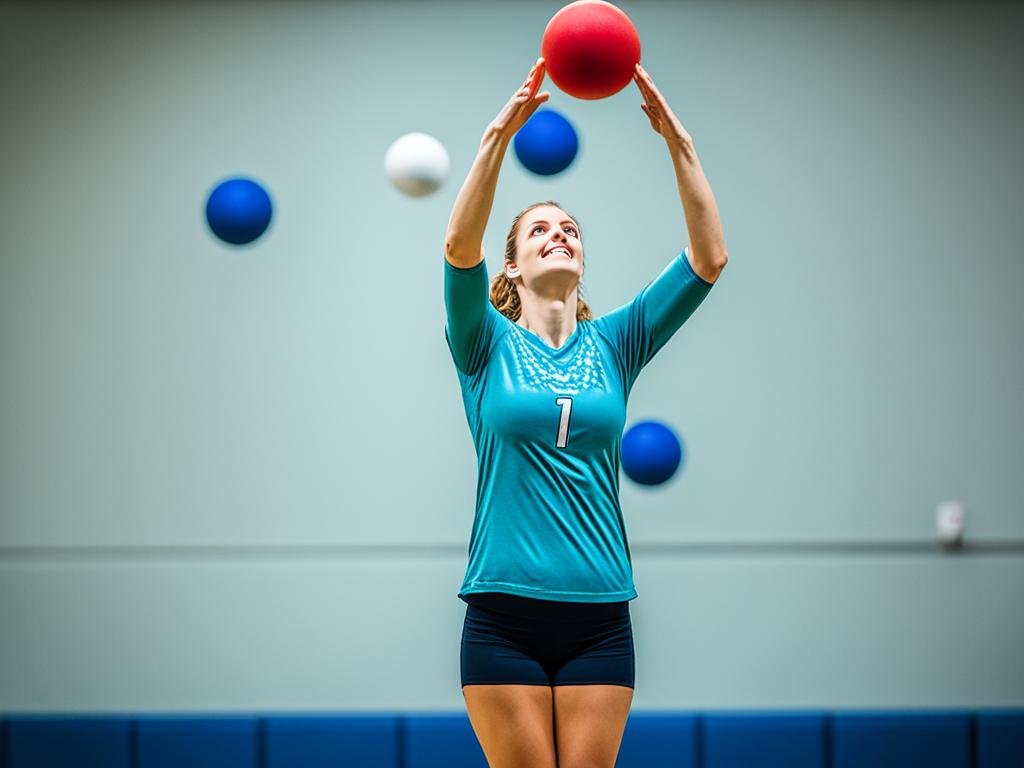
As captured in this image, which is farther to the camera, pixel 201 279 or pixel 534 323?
pixel 201 279

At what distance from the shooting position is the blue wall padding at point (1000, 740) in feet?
10.9

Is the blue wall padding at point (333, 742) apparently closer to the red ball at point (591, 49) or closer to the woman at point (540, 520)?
the woman at point (540, 520)

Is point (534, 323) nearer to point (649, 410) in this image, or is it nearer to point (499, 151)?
point (499, 151)

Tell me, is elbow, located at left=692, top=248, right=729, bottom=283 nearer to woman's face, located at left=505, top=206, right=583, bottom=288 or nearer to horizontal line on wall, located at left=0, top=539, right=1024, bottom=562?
woman's face, located at left=505, top=206, right=583, bottom=288

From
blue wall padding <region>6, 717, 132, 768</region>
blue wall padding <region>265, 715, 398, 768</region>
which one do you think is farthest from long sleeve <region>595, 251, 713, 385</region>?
blue wall padding <region>6, 717, 132, 768</region>

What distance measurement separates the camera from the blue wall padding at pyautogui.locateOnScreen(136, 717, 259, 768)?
11.1 ft

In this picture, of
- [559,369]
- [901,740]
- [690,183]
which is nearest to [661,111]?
[690,183]

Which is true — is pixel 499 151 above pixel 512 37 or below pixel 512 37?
below

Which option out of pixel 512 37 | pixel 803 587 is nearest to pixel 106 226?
pixel 512 37

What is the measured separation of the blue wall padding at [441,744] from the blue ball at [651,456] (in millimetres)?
988

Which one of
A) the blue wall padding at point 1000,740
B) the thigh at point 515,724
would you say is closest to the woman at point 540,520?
the thigh at point 515,724

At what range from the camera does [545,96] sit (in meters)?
1.98

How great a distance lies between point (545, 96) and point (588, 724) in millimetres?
1021

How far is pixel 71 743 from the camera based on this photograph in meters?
3.43
